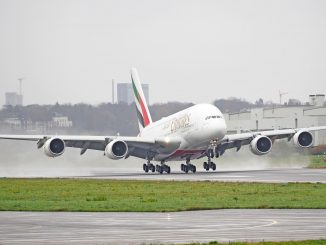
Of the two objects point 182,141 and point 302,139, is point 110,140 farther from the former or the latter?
point 302,139

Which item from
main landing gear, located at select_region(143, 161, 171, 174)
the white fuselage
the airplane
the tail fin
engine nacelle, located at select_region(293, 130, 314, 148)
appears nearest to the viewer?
the white fuselage

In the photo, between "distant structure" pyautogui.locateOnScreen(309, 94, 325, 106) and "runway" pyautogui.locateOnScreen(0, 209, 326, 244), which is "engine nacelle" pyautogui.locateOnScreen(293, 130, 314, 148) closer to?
"runway" pyautogui.locateOnScreen(0, 209, 326, 244)

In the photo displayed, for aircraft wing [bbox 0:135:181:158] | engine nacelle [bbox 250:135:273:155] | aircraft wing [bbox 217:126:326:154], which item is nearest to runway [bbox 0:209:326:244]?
aircraft wing [bbox 0:135:181:158]

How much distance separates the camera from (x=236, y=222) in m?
31.5

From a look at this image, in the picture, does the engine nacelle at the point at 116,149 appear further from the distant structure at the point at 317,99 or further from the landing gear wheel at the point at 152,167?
the distant structure at the point at 317,99

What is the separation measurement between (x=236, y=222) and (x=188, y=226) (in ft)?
6.15

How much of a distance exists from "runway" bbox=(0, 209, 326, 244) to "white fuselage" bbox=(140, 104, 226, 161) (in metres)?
38.2

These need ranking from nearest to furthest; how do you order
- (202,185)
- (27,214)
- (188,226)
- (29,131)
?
(188,226) → (27,214) → (202,185) → (29,131)

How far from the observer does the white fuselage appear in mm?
75000

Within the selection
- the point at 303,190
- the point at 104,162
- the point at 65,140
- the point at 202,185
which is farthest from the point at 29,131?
the point at 303,190

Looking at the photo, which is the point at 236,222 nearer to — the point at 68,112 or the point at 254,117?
the point at 68,112

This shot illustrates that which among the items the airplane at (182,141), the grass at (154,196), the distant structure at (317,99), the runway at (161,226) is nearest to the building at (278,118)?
the distant structure at (317,99)

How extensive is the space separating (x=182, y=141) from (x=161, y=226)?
47887 millimetres

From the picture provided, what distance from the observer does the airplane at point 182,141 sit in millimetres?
76062
